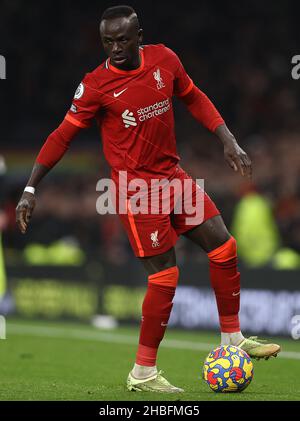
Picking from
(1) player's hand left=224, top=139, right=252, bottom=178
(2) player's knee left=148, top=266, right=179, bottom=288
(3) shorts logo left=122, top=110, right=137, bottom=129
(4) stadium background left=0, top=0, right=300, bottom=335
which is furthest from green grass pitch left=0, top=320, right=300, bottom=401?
(3) shorts logo left=122, top=110, right=137, bottom=129

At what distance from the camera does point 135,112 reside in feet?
23.3

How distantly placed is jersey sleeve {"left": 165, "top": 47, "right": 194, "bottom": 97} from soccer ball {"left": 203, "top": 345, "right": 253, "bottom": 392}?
175cm

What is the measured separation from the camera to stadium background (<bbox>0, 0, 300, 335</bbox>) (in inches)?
562

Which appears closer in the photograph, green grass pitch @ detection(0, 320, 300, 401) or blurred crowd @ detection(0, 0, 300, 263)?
green grass pitch @ detection(0, 320, 300, 401)

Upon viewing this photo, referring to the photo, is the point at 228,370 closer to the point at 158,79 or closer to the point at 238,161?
the point at 238,161

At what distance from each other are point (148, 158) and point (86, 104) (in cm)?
53

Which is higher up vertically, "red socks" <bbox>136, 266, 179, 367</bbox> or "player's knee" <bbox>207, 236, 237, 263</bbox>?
"player's knee" <bbox>207, 236, 237, 263</bbox>

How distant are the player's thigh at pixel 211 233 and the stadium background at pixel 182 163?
5.34 m

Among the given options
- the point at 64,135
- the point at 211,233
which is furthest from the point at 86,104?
the point at 211,233

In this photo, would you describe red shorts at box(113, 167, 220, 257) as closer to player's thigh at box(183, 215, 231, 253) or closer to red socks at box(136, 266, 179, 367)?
player's thigh at box(183, 215, 231, 253)

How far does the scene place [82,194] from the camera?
2047 cm

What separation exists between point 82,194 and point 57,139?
13286 millimetres

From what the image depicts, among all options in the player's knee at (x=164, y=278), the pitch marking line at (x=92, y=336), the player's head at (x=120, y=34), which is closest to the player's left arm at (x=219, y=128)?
the player's head at (x=120, y=34)

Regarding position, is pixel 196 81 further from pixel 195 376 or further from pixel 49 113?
pixel 195 376
